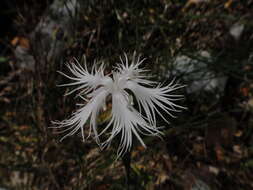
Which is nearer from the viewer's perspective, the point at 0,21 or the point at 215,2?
the point at 215,2

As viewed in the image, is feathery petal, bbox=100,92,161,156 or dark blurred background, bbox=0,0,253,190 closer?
feathery petal, bbox=100,92,161,156

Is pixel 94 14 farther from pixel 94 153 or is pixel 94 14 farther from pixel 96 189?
pixel 96 189

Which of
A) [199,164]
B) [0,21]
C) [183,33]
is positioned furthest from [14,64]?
[199,164]

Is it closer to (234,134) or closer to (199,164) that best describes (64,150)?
(199,164)

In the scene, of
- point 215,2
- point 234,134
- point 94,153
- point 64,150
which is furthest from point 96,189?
point 215,2

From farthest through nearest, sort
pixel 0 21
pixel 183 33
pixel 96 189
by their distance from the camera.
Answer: pixel 0 21 → pixel 183 33 → pixel 96 189

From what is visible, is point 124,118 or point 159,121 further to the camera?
point 159,121

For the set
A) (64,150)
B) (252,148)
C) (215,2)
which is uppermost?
(215,2)

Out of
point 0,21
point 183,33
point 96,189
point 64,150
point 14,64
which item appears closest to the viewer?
point 96,189

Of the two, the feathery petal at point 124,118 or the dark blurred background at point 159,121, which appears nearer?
the feathery petal at point 124,118

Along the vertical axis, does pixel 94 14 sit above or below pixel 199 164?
above
